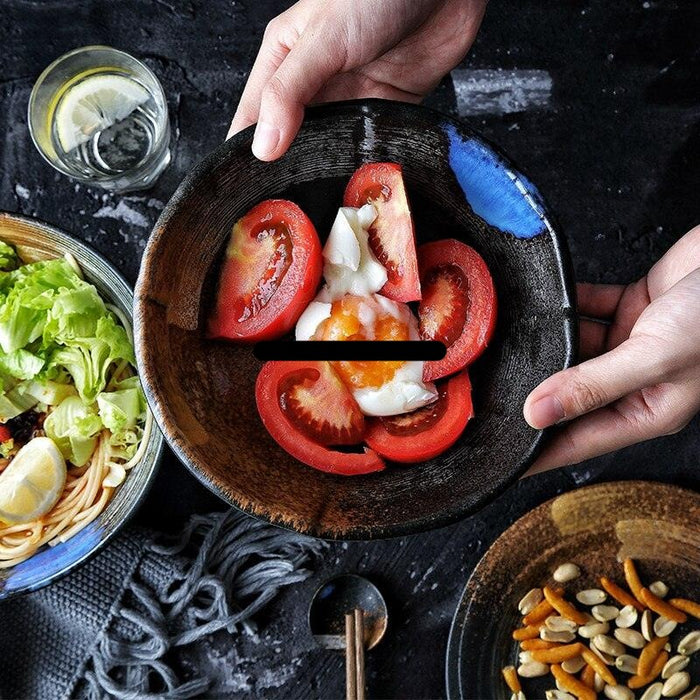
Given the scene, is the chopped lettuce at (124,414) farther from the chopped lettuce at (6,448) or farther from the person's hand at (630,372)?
the person's hand at (630,372)

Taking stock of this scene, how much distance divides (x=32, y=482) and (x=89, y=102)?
0.85 metres

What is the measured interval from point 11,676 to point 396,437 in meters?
1.08

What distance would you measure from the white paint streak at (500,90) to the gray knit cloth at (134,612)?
1.06 meters

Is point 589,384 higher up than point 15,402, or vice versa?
point 589,384

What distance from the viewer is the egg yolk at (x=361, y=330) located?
Answer: 1.37 meters

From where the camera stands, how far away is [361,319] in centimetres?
137

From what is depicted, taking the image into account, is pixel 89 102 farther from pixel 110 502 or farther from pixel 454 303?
pixel 454 303

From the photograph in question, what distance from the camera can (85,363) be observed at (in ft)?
5.48

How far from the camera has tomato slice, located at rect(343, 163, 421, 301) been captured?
138 centimetres

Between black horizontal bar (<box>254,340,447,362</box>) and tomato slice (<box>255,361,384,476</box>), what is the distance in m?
0.03

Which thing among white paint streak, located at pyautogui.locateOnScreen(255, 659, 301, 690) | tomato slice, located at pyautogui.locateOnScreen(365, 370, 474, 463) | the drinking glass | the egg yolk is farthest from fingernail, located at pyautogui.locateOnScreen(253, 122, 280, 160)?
white paint streak, located at pyautogui.locateOnScreen(255, 659, 301, 690)

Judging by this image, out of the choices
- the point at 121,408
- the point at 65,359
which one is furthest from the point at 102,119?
the point at 121,408

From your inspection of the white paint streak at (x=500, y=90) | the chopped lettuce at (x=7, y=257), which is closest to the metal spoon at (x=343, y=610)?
the chopped lettuce at (x=7, y=257)

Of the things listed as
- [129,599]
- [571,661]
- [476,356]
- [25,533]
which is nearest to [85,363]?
[25,533]
